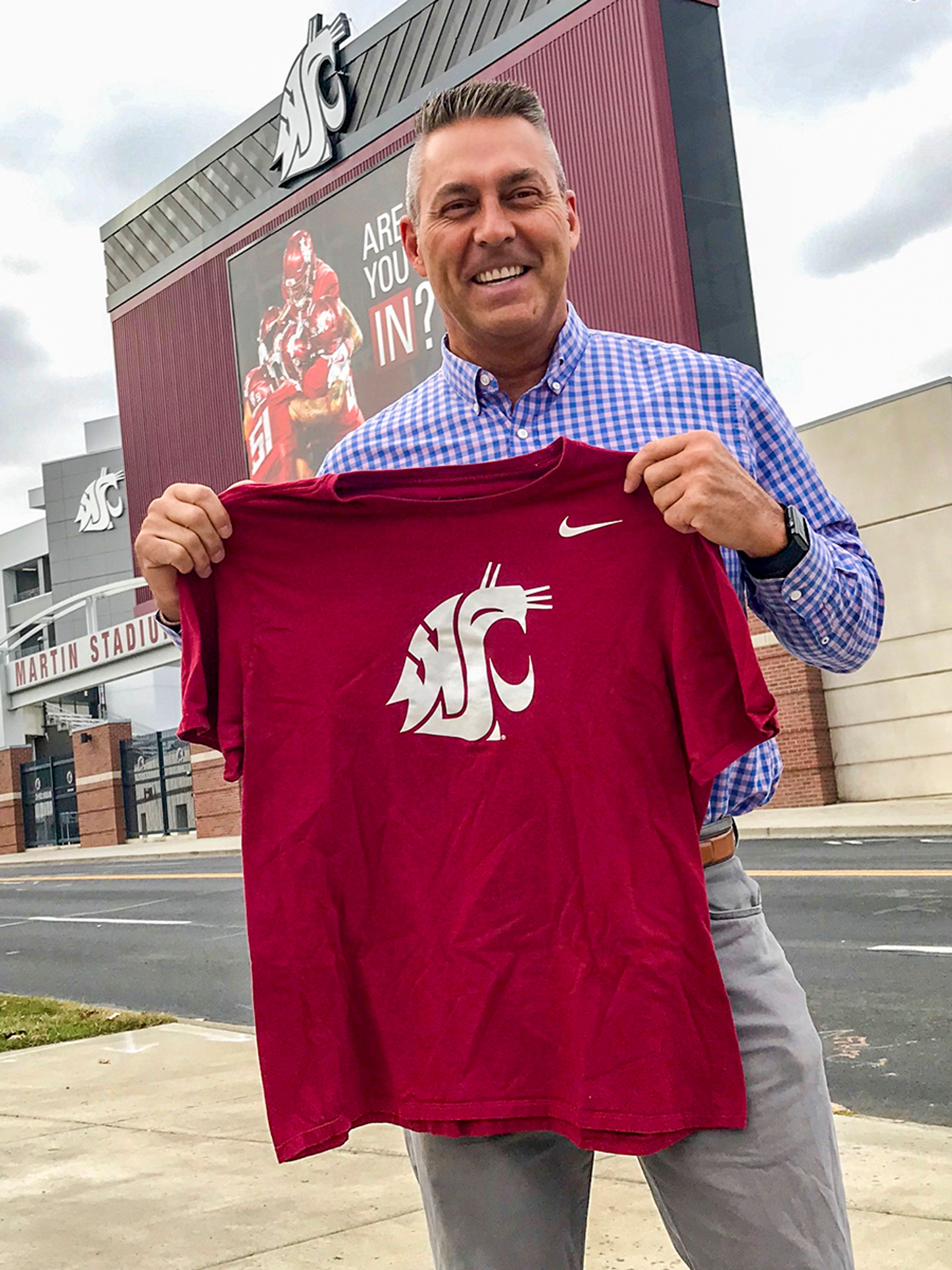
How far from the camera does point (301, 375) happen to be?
987 inches

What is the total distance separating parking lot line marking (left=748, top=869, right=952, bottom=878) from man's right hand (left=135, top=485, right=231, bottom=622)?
968 centimetres

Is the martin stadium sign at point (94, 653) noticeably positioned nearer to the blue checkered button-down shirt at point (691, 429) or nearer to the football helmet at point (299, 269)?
the football helmet at point (299, 269)

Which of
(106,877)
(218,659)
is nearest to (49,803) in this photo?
(106,877)

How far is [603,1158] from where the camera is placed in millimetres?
4484

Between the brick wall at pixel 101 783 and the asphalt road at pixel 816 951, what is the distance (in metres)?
13.4

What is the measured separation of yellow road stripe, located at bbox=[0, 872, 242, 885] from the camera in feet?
61.5

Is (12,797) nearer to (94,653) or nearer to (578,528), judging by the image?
(94,653)

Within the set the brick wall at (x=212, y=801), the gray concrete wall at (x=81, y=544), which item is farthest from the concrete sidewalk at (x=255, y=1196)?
the gray concrete wall at (x=81, y=544)

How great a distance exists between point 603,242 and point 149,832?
1833 cm

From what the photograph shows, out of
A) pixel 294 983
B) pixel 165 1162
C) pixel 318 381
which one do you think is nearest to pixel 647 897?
pixel 294 983

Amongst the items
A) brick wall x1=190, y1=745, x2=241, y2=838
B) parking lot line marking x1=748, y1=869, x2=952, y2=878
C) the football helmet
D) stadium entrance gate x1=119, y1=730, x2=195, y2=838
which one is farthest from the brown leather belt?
stadium entrance gate x1=119, y1=730, x2=195, y2=838

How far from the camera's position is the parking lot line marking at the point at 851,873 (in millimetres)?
11054

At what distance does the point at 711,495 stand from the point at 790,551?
0.55 ft

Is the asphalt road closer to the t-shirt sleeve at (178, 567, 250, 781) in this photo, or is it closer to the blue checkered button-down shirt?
the blue checkered button-down shirt
